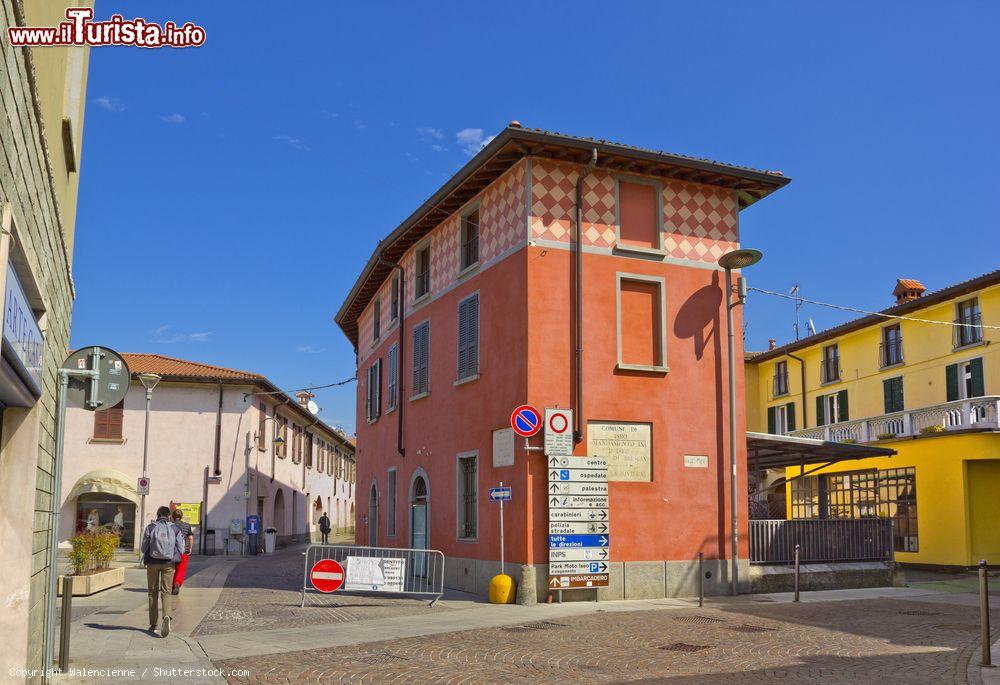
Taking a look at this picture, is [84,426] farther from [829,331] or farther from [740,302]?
[829,331]

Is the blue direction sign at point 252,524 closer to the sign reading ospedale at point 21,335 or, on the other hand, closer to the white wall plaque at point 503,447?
the white wall plaque at point 503,447

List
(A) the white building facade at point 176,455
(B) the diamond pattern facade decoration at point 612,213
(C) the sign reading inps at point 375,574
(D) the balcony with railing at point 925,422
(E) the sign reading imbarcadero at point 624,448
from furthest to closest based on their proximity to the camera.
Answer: (A) the white building facade at point 176,455
(D) the balcony with railing at point 925,422
(B) the diamond pattern facade decoration at point 612,213
(E) the sign reading imbarcadero at point 624,448
(C) the sign reading inps at point 375,574

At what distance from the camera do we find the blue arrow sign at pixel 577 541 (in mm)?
16125

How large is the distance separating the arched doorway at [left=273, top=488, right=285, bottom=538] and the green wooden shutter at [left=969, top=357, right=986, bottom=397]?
27638 mm

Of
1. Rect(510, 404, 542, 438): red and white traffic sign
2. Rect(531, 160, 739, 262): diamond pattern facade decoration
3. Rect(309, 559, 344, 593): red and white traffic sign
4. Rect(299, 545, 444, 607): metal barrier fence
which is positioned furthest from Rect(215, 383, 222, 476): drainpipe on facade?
Rect(531, 160, 739, 262): diamond pattern facade decoration

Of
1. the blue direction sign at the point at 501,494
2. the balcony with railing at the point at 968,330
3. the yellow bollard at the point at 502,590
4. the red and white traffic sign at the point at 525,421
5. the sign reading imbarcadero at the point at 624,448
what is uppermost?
the balcony with railing at the point at 968,330

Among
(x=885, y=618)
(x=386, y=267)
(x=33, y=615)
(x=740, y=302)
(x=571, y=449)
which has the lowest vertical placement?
(x=885, y=618)

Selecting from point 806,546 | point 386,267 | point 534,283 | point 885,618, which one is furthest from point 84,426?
point 885,618

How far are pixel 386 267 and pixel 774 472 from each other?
19.5 m

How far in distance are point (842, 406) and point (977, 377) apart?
292 inches

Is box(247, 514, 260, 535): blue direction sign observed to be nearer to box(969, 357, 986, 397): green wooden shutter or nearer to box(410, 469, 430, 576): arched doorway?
box(410, 469, 430, 576): arched doorway

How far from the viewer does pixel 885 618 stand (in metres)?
14.1

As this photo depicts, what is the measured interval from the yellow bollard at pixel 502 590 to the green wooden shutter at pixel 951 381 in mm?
18993

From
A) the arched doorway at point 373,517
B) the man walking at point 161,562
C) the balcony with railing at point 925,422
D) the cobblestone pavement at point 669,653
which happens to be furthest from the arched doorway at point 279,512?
the cobblestone pavement at point 669,653
